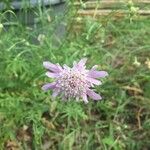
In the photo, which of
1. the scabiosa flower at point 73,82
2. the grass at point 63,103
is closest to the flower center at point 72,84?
the scabiosa flower at point 73,82

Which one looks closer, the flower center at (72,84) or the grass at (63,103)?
the flower center at (72,84)

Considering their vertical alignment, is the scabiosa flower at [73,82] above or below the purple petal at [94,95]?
above

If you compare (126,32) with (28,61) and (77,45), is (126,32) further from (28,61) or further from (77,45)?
(28,61)

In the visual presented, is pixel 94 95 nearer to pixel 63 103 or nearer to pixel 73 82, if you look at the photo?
pixel 73 82

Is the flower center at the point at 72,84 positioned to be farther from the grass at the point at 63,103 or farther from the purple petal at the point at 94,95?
the grass at the point at 63,103

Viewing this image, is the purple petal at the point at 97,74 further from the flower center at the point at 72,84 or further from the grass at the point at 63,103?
the grass at the point at 63,103

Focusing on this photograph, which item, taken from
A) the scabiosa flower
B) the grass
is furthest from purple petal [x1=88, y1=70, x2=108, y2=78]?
the grass

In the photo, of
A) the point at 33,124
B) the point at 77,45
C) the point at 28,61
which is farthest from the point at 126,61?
the point at 33,124

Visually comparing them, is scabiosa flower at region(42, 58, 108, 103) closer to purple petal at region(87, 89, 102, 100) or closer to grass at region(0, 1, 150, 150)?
purple petal at region(87, 89, 102, 100)
